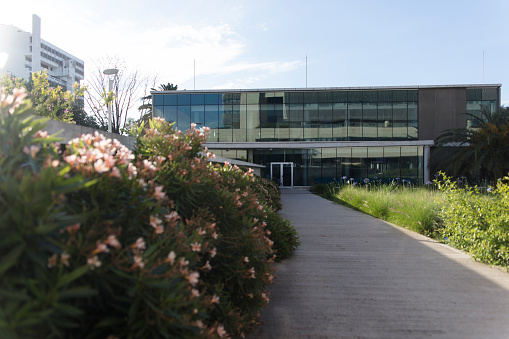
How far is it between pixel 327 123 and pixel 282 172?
21.5ft

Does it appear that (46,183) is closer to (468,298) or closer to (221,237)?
(221,237)

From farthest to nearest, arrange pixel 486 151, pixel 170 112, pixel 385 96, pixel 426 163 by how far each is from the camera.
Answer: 1. pixel 170 112
2. pixel 385 96
3. pixel 426 163
4. pixel 486 151

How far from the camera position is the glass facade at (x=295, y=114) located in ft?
101

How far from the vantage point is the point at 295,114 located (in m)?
31.4

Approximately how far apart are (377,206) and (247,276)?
901cm

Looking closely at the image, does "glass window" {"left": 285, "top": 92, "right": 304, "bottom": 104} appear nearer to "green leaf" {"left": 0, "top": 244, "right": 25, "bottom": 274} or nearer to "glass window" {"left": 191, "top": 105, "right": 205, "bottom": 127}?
"glass window" {"left": 191, "top": 105, "right": 205, "bottom": 127}

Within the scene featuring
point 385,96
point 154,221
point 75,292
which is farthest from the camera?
point 385,96

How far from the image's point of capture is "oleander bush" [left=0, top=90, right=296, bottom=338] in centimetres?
120

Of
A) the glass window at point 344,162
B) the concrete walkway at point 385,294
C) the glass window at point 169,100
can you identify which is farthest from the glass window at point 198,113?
the concrete walkway at point 385,294

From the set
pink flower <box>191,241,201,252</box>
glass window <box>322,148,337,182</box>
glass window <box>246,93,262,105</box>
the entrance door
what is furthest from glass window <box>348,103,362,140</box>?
pink flower <box>191,241,201,252</box>

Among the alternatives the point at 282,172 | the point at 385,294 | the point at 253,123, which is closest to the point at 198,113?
the point at 253,123

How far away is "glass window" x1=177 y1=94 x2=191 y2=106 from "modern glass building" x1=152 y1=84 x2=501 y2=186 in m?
0.10

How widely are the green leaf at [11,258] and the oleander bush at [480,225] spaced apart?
578 centimetres

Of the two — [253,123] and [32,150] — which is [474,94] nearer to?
[253,123]
